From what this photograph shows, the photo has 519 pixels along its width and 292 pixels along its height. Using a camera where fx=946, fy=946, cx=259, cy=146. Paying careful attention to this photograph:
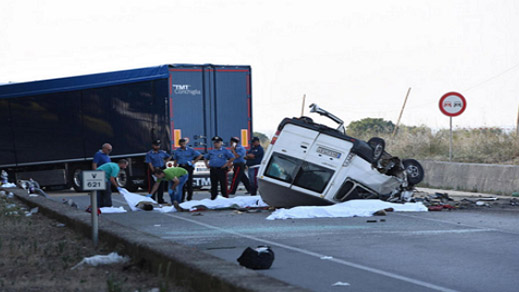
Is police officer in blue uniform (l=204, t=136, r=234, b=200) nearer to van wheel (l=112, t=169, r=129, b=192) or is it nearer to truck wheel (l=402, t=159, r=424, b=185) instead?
truck wheel (l=402, t=159, r=424, b=185)

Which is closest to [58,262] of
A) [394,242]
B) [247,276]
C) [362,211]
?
[247,276]

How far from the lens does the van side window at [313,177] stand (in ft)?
60.4

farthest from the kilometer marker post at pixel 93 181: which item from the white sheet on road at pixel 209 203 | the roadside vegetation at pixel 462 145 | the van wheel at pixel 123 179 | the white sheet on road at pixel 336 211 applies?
the roadside vegetation at pixel 462 145

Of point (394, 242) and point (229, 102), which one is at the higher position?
point (229, 102)

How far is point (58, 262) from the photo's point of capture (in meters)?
9.68

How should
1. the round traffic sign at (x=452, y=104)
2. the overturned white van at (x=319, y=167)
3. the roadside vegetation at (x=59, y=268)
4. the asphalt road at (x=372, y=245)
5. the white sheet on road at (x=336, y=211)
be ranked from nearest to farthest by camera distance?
the roadside vegetation at (x=59, y=268)
the asphalt road at (x=372, y=245)
the white sheet on road at (x=336, y=211)
the overturned white van at (x=319, y=167)
the round traffic sign at (x=452, y=104)

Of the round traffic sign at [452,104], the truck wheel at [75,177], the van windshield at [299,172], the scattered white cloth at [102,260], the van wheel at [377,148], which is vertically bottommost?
→ the truck wheel at [75,177]

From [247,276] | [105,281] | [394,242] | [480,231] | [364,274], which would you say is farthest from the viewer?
[480,231]

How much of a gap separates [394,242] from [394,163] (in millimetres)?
6866

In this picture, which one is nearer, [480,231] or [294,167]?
[480,231]

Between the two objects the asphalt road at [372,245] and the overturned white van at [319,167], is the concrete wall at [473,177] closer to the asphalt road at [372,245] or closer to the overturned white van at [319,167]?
the asphalt road at [372,245]

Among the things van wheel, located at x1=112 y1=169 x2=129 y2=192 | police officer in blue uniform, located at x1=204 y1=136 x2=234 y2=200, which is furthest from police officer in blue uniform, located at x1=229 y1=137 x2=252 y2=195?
van wheel, located at x1=112 y1=169 x2=129 y2=192

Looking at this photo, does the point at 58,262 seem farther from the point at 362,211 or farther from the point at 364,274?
the point at 362,211

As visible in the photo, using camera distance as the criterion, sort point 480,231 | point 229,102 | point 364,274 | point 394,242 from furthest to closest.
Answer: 1. point 229,102
2. point 480,231
3. point 394,242
4. point 364,274
